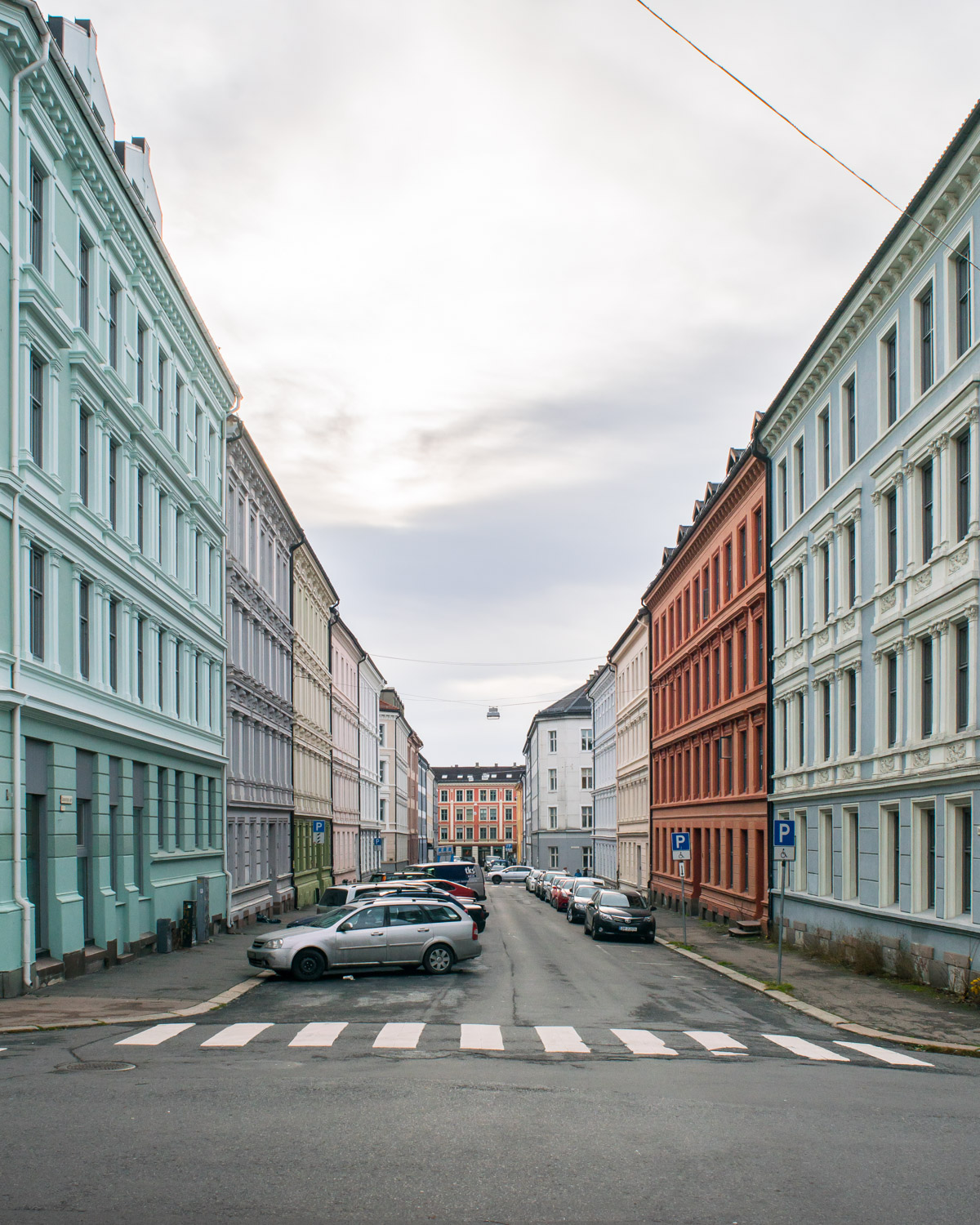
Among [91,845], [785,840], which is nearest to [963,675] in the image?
[785,840]

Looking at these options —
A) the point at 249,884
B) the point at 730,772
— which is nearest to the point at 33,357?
the point at 249,884

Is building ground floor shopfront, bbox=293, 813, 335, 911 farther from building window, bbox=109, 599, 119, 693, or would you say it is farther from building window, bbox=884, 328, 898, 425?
building window, bbox=884, 328, 898, 425

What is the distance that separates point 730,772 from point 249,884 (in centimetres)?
1572

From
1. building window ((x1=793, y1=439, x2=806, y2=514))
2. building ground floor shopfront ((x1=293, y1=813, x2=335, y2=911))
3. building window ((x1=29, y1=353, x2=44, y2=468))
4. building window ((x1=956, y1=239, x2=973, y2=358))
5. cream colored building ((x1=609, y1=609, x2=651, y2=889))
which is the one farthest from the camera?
cream colored building ((x1=609, y1=609, x2=651, y2=889))

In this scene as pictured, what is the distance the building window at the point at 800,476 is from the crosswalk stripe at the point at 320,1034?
65.8 ft

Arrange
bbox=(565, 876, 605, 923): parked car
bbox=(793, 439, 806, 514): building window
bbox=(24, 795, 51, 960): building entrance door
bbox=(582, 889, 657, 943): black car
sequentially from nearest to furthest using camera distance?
bbox=(24, 795, 51, 960): building entrance door → bbox=(793, 439, 806, 514): building window → bbox=(582, 889, 657, 943): black car → bbox=(565, 876, 605, 923): parked car

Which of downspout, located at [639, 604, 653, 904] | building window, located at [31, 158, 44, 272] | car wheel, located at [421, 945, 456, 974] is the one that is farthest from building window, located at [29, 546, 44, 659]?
downspout, located at [639, 604, 653, 904]

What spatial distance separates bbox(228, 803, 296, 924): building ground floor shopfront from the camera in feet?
124

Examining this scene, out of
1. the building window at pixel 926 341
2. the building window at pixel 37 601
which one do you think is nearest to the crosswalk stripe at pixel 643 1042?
the building window at pixel 37 601

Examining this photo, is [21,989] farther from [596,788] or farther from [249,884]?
[596,788]

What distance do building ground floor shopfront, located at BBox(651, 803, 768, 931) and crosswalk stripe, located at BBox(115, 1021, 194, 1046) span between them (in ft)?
73.2

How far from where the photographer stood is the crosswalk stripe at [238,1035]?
14241mm

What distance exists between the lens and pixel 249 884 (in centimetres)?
3953

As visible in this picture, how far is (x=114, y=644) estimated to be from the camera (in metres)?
25.5
